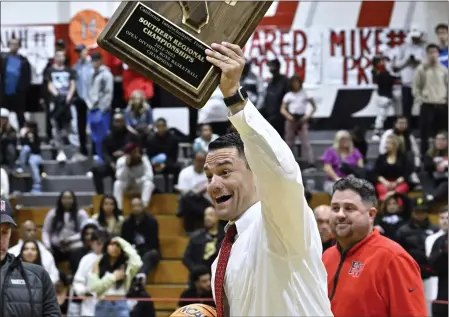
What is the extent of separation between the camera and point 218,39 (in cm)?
384

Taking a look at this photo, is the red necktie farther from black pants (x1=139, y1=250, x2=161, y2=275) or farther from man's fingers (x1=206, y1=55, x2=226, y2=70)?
black pants (x1=139, y1=250, x2=161, y2=275)

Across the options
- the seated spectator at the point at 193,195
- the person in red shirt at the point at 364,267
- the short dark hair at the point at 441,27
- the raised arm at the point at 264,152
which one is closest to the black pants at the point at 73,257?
the seated spectator at the point at 193,195

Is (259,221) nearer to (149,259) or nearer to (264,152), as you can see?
(264,152)

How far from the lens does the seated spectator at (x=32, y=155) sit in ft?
62.2

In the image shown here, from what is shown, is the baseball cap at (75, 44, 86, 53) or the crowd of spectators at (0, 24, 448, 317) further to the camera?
the baseball cap at (75, 44, 86, 53)

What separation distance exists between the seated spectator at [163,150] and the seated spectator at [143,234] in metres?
1.99

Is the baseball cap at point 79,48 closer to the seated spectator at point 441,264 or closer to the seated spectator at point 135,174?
the seated spectator at point 135,174

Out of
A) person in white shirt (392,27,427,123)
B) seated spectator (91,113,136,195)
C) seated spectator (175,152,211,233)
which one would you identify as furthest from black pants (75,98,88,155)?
person in white shirt (392,27,427,123)

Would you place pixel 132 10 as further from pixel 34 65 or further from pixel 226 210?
pixel 34 65

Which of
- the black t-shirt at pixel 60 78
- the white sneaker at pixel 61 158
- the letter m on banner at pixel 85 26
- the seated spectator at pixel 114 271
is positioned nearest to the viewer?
the seated spectator at pixel 114 271

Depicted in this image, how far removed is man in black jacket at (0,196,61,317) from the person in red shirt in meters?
1.82

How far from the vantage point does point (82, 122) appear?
20016mm

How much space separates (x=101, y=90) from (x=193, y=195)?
4.04 metres

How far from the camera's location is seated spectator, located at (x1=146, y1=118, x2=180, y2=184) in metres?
17.8
